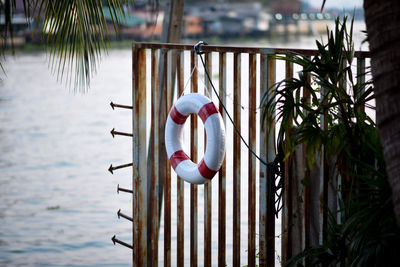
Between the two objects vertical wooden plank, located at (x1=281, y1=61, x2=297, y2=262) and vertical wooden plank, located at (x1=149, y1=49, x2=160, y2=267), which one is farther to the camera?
vertical wooden plank, located at (x1=149, y1=49, x2=160, y2=267)

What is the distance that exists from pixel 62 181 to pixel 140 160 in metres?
4.58

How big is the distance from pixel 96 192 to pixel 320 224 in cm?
479

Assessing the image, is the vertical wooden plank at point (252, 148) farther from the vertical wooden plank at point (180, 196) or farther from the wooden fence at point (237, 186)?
the vertical wooden plank at point (180, 196)

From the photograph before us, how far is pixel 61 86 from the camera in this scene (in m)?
17.7

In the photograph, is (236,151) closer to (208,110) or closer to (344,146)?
(208,110)

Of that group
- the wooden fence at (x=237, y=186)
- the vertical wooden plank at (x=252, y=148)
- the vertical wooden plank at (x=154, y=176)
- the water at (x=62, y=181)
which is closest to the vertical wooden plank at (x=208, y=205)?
the wooden fence at (x=237, y=186)

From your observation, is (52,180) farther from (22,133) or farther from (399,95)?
(399,95)

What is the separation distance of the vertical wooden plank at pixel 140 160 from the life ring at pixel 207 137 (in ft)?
0.92

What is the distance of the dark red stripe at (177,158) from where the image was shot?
10.1ft

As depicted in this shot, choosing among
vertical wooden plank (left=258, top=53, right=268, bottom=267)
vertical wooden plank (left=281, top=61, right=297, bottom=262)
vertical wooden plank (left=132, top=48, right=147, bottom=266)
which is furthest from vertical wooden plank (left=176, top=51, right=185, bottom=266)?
vertical wooden plank (left=281, top=61, right=297, bottom=262)

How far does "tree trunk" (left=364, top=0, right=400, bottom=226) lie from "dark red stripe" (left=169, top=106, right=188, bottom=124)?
1.17 meters

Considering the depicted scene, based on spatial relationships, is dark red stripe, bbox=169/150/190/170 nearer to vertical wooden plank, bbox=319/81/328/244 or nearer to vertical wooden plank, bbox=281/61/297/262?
vertical wooden plank, bbox=281/61/297/262

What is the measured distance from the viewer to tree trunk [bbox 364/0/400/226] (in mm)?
1955

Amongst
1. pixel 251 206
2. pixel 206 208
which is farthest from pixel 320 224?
pixel 206 208
